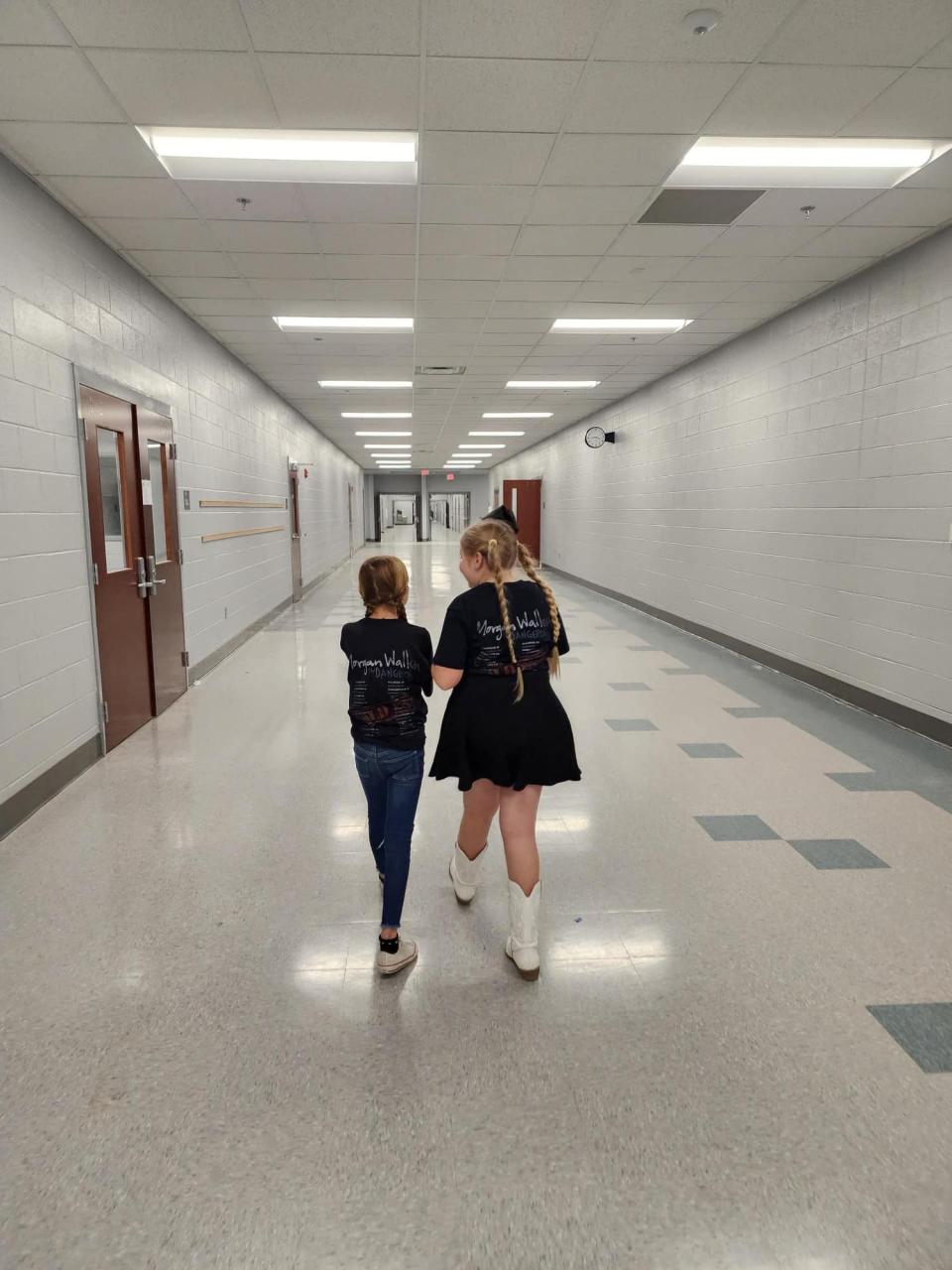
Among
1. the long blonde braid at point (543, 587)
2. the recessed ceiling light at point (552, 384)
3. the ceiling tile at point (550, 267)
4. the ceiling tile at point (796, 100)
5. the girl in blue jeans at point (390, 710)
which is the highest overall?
the ceiling tile at point (796, 100)

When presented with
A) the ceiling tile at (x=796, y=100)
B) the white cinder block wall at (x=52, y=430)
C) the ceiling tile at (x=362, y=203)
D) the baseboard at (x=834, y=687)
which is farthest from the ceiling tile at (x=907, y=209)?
the white cinder block wall at (x=52, y=430)

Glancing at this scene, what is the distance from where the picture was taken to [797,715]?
495 cm

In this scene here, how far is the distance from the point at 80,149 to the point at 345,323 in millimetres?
3150

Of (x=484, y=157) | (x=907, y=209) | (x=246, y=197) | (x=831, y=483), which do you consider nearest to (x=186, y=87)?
(x=246, y=197)

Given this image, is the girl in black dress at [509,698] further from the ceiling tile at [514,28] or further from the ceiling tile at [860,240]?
the ceiling tile at [860,240]

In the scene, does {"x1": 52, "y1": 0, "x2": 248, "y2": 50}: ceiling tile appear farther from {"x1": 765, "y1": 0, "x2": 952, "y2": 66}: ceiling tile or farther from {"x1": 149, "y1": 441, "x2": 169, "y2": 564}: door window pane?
{"x1": 149, "y1": 441, "x2": 169, "y2": 564}: door window pane

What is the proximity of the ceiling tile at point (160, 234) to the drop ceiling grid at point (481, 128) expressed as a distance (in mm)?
17

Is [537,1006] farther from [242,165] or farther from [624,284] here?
[624,284]

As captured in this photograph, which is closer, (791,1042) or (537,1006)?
(791,1042)

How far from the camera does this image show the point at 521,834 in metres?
2.17

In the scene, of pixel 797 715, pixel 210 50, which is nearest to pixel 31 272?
pixel 210 50

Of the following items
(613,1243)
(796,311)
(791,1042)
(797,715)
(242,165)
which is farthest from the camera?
(796,311)

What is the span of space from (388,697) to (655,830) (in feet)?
5.42

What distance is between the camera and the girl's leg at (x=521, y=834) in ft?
7.08
